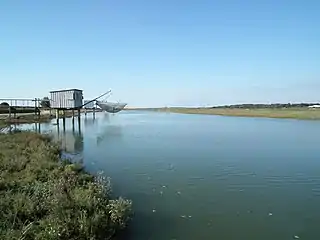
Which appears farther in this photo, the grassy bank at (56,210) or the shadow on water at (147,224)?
the shadow on water at (147,224)

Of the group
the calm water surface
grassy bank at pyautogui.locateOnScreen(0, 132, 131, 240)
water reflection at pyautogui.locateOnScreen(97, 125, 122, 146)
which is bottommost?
the calm water surface

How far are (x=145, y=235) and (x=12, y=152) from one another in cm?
1319

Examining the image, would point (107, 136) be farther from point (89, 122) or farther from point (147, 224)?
point (89, 122)

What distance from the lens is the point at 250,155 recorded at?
96.0 feet

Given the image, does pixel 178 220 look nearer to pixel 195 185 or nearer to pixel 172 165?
pixel 195 185

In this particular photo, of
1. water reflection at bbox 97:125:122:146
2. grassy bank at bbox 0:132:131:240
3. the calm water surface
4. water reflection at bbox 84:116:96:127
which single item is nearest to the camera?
grassy bank at bbox 0:132:131:240

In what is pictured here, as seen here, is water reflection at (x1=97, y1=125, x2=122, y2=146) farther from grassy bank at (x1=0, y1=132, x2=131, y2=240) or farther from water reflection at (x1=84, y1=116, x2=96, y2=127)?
grassy bank at (x1=0, y1=132, x2=131, y2=240)

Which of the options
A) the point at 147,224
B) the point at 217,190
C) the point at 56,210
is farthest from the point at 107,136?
the point at 56,210

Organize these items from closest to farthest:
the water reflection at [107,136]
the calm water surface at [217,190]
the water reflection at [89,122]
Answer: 1. the calm water surface at [217,190]
2. the water reflection at [107,136]
3. the water reflection at [89,122]

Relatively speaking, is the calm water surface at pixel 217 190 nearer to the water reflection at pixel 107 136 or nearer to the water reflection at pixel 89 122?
the water reflection at pixel 107 136

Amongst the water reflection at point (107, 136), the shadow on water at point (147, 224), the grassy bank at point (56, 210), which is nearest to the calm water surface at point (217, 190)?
the shadow on water at point (147, 224)

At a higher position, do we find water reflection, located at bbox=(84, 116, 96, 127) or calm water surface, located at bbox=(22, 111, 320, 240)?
water reflection, located at bbox=(84, 116, 96, 127)

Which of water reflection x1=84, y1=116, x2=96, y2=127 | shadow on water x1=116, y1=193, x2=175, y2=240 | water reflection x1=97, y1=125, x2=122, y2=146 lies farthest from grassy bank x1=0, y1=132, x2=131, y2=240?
water reflection x1=84, y1=116, x2=96, y2=127

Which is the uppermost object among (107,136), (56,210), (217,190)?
(56,210)
